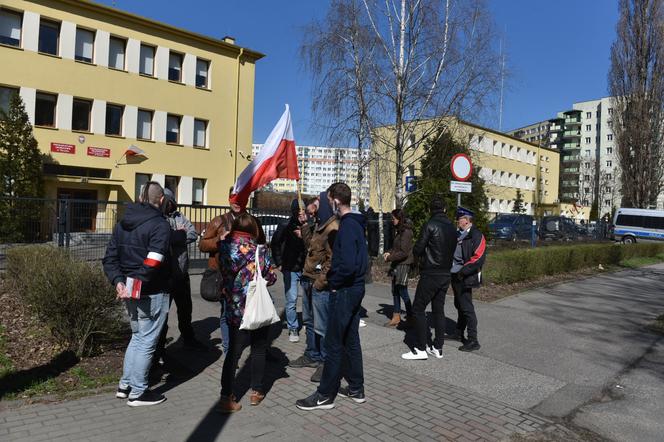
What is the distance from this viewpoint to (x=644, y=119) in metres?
37.7

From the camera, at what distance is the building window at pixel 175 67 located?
29297 mm

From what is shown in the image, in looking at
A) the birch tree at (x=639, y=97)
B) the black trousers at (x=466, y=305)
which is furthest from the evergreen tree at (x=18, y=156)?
the birch tree at (x=639, y=97)

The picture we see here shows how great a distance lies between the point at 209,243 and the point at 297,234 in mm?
1334

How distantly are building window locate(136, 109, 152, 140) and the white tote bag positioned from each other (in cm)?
2582

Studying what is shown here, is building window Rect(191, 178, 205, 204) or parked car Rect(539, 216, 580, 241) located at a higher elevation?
building window Rect(191, 178, 205, 204)

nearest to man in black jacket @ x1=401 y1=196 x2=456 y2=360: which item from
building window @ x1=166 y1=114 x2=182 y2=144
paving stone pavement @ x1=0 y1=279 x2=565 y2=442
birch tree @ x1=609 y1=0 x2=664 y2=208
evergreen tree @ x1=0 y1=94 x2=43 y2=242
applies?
paving stone pavement @ x1=0 y1=279 x2=565 y2=442

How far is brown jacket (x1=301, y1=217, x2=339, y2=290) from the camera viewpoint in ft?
16.3

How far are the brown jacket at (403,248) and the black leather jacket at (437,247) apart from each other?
129 cm

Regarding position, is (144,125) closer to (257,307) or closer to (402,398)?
(257,307)

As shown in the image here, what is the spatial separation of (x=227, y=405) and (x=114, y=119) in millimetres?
26182

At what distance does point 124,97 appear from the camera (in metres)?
27.1

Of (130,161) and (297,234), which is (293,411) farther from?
(130,161)

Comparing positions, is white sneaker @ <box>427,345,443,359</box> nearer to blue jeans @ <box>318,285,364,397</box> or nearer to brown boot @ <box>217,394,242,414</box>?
blue jeans @ <box>318,285,364,397</box>

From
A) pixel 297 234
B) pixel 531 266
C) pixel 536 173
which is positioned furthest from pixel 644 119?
pixel 297 234
